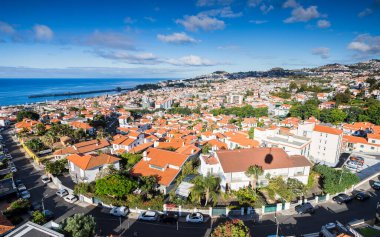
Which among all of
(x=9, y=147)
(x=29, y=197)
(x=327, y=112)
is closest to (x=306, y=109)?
(x=327, y=112)

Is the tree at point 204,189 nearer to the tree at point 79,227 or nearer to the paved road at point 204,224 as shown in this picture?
the paved road at point 204,224

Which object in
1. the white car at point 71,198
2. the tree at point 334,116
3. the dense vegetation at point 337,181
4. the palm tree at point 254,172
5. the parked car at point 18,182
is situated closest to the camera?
the white car at point 71,198

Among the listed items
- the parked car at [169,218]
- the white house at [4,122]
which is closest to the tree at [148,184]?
the parked car at [169,218]

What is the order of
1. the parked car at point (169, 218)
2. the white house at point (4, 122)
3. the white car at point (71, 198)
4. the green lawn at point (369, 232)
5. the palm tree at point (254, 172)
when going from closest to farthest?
1. the green lawn at point (369, 232)
2. the parked car at point (169, 218)
3. the white car at point (71, 198)
4. the palm tree at point (254, 172)
5. the white house at point (4, 122)

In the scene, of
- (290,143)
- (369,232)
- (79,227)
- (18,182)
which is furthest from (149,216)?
(290,143)

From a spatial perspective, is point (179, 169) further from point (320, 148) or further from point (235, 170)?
point (320, 148)
